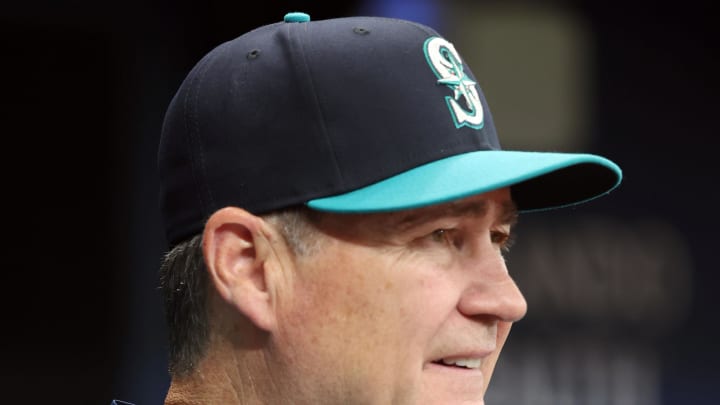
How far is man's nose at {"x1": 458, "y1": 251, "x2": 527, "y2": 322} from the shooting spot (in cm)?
146

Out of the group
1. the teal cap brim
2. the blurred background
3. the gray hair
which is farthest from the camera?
the blurred background

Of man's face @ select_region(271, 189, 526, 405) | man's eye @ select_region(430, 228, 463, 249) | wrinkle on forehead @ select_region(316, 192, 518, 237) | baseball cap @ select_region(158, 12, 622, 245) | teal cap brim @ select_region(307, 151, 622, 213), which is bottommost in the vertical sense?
man's face @ select_region(271, 189, 526, 405)

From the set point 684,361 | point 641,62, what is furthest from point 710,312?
point 641,62

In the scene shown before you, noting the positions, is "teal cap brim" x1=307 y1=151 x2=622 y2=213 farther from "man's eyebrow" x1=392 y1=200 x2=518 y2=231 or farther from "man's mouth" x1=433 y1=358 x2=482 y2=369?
"man's mouth" x1=433 y1=358 x2=482 y2=369

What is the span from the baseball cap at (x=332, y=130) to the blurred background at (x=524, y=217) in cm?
239

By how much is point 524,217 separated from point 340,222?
9.57 ft

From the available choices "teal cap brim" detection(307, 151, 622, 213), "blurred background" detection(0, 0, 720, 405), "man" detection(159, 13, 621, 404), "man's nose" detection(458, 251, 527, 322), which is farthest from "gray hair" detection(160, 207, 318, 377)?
"blurred background" detection(0, 0, 720, 405)

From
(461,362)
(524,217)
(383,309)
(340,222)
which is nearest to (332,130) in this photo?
(340,222)

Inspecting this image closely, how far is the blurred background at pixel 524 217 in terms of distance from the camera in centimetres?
377

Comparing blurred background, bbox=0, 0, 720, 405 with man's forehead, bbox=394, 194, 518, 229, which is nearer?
man's forehead, bbox=394, 194, 518, 229

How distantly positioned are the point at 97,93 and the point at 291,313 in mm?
2634

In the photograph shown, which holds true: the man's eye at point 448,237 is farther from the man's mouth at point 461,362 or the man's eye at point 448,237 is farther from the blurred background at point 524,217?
the blurred background at point 524,217

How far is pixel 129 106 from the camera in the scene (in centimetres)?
391

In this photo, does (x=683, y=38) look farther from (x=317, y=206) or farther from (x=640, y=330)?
(x=317, y=206)
